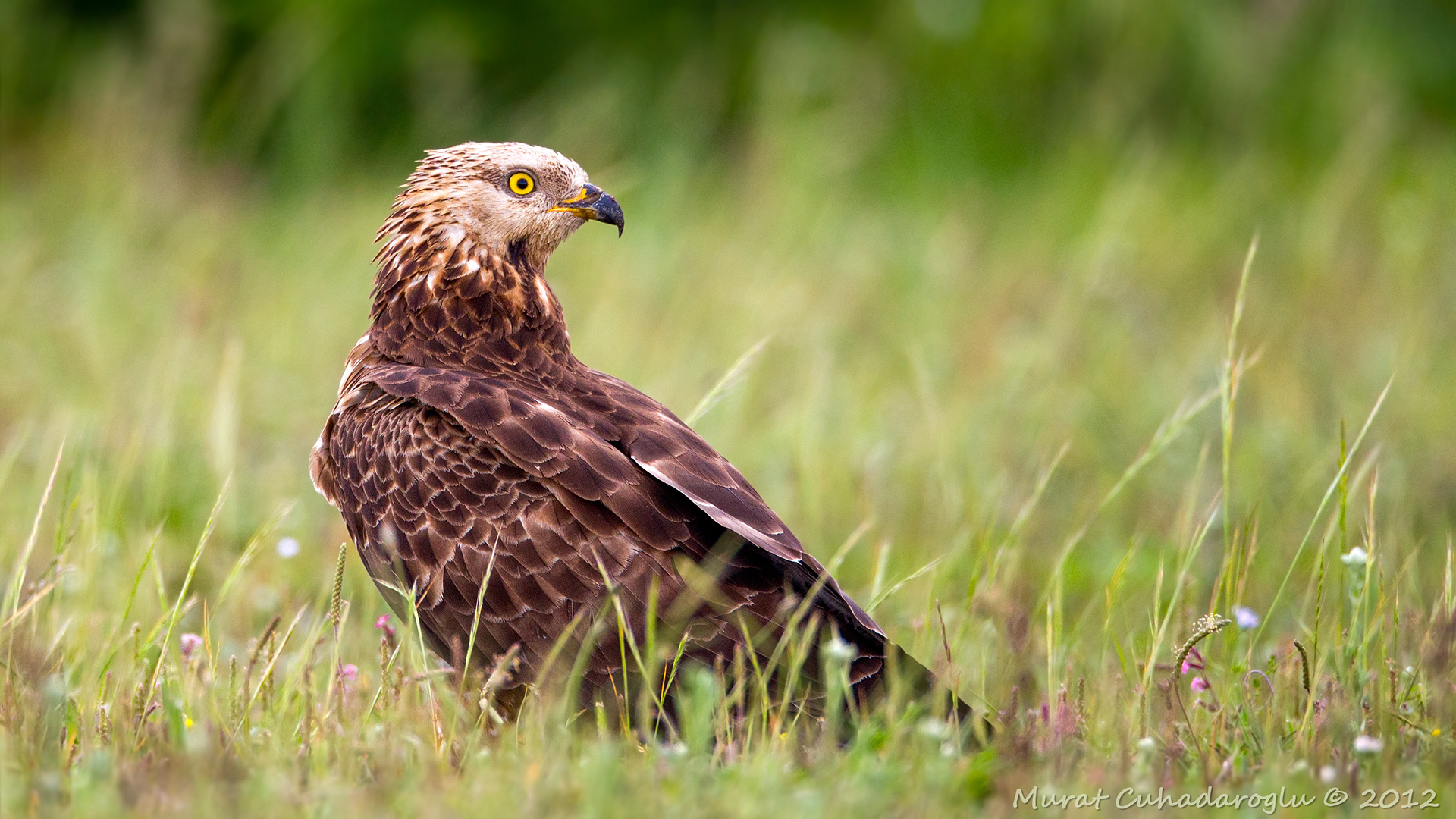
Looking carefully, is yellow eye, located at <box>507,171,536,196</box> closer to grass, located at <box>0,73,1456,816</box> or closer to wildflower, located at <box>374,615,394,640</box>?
grass, located at <box>0,73,1456,816</box>

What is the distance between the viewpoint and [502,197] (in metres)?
4.19

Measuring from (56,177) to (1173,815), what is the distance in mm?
9256

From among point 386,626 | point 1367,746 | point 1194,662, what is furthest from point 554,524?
point 1367,746

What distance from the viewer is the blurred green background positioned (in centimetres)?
545

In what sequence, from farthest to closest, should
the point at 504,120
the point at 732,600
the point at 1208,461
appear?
the point at 504,120 < the point at 1208,461 < the point at 732,600

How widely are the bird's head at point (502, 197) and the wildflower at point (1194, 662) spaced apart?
2023 millimetres

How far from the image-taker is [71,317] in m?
7.39

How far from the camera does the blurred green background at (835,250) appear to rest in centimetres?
545

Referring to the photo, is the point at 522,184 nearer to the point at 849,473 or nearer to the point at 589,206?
the point at 589,206

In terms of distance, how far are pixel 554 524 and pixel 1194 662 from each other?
5.25 feet

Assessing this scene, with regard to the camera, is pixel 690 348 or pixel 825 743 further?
pixel 690 348

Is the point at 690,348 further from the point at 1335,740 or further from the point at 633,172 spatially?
the point at 1335,740

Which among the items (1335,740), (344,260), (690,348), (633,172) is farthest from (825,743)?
(633,172)

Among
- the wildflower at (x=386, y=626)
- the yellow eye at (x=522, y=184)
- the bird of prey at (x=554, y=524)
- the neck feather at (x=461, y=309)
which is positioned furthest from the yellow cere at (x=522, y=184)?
the wildflower at (x=386, y=626)
